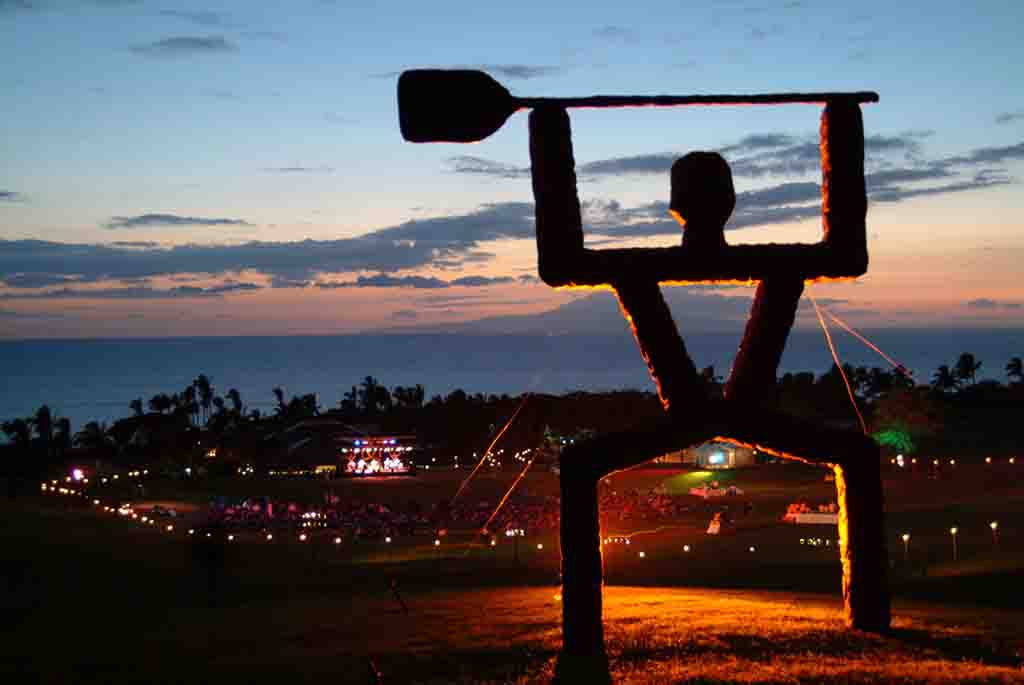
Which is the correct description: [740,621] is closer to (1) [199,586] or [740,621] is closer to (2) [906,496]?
(1) [199,586]

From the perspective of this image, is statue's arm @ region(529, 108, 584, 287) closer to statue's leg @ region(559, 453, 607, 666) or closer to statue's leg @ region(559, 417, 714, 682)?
statue's leg @ region(559, 417, 714, 682)

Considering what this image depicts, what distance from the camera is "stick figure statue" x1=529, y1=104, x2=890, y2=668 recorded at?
10492 mm

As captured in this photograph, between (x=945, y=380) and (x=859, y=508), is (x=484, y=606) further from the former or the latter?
(x=945, y=380)

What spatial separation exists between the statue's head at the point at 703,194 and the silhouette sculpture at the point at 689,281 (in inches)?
0.5

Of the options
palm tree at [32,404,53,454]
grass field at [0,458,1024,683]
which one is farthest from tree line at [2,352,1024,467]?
grass field at [0,458,1024,683]

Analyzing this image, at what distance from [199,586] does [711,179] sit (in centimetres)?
1616

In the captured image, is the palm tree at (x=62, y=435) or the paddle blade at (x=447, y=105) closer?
the paddle blade at (x=447, y=105)

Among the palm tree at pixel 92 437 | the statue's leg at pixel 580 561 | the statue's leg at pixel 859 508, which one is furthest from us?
the palm tree at pixel 92 437

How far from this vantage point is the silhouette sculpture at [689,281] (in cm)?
1042

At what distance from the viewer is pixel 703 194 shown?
35.1 feet

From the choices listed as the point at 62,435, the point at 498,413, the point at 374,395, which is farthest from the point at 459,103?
the point at 374,395

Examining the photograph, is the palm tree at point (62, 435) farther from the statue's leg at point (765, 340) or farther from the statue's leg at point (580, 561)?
the statue's leg at point (765, 340)

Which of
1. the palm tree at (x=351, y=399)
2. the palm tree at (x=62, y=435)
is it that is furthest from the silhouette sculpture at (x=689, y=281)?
the palm tree at (x=351, y=399)

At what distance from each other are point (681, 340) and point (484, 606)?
626 cm
